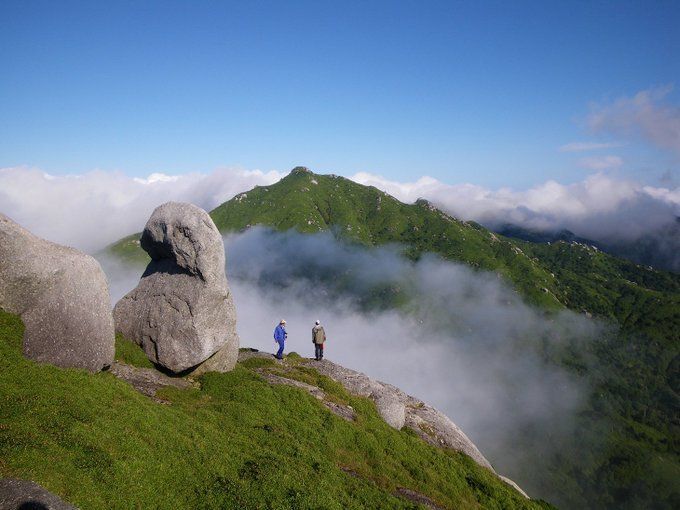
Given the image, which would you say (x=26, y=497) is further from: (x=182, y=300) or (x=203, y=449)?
(x=182, y=300)

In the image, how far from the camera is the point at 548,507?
36.0 meters

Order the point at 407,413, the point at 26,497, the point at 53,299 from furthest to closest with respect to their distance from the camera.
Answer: the point at 407,413 < the point at 53,299 < the point at 26,497

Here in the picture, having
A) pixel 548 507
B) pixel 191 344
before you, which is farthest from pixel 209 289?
pixel 548 507

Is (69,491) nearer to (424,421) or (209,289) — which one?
(209,289)

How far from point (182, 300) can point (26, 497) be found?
21616mm

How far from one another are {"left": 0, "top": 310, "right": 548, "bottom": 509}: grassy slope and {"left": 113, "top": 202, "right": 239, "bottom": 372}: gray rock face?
2079mm

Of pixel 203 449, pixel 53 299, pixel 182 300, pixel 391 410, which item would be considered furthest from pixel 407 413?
pixel 53 299

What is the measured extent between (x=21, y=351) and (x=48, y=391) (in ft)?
15.1

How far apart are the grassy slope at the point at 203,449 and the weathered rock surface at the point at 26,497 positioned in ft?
1.42

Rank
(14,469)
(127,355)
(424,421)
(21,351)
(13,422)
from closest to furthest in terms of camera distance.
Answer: (14,469) → (13,422) → (21,351) → (127,355) → (424,421)

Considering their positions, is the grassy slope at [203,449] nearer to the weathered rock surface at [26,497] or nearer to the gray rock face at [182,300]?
the weathered rock surface at [26,497]

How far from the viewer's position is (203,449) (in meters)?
21.1

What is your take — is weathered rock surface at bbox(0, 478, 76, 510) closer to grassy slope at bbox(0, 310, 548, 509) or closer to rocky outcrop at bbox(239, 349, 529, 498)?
grassy slope at bbox(0, 310, 548, 509)

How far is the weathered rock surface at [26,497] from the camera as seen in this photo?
1301 cm
